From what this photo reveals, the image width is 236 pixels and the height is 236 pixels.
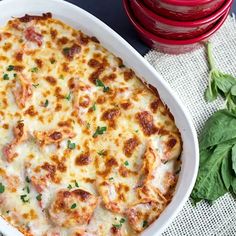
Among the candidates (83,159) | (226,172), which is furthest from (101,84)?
(226,172)

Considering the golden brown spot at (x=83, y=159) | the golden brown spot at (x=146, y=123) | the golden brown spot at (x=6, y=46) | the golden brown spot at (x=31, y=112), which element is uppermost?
the golden brown spot at (x=146, y=123)

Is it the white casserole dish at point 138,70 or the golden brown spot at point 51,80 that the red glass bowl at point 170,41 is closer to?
the white casserole dish at point 138,70

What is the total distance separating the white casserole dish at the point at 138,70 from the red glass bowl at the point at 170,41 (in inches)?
10.7

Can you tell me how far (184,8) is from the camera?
10.4ft

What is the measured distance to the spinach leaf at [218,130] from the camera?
3314 mm

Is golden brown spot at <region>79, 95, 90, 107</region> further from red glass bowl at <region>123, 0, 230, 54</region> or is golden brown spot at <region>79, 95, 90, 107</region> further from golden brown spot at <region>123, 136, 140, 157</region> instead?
red glass bowl at <region>123, 0, 230, 54</region>

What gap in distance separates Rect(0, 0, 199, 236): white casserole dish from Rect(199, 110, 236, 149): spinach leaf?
0.20 meters

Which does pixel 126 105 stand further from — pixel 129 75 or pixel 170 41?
pixel 170 41

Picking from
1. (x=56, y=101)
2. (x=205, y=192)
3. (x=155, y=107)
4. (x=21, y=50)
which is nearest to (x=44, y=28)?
(x=21, y=50)

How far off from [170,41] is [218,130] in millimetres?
563

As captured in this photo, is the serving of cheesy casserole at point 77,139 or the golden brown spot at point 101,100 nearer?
the serving of cheesy casserole at point 77,139

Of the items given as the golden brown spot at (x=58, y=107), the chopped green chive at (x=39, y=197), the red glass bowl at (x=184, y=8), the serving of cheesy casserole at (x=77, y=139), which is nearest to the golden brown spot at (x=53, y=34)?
the serving of cheesy casserole at (x=77, y=139)

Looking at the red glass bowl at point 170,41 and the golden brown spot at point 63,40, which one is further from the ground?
the red glass bowl at point 170,41

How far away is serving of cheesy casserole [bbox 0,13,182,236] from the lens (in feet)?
10.2
